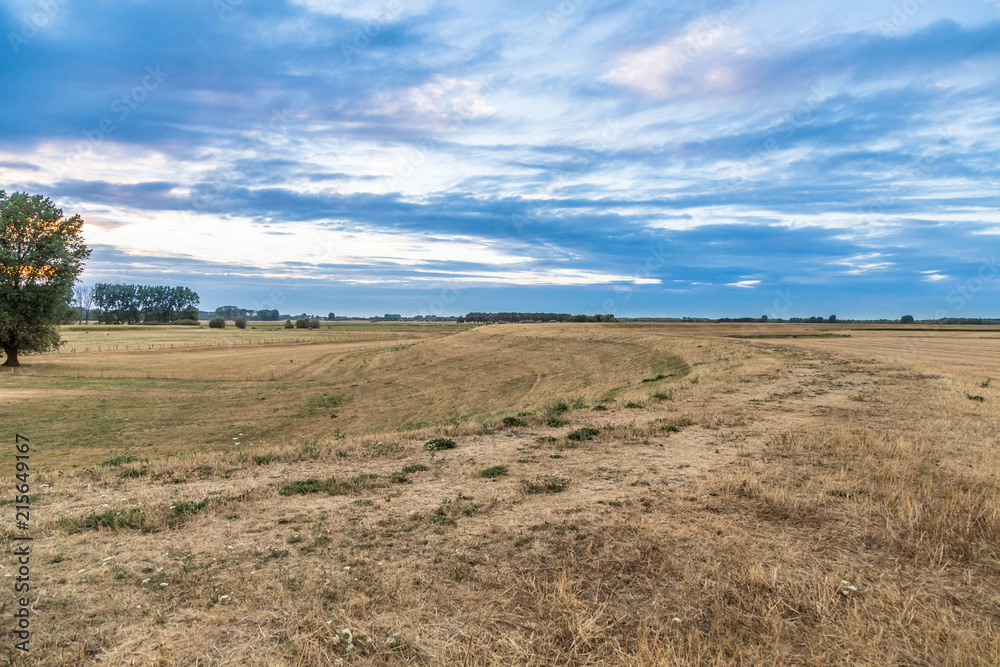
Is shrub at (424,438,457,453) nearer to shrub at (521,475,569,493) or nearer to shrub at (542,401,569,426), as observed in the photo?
shrub at (521,475,569,493)

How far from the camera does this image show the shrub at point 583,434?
1192 centimetres

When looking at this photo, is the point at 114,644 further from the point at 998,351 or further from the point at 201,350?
the point at 201,350

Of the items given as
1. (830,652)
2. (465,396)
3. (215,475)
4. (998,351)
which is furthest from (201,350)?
(998,351)

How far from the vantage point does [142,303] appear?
183375 millimetres

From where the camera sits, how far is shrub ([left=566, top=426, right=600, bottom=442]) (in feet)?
39.1

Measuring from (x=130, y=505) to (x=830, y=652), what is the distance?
10020 millimetres

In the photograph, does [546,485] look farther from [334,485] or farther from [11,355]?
[11,355]

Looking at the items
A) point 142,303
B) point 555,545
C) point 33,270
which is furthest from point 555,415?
point 142,303

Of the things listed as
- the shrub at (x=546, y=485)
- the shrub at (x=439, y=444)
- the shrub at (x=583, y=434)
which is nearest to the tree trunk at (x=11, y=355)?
the shrub at (x=439, y=444)

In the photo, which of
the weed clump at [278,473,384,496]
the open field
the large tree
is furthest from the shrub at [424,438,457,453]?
the large tree

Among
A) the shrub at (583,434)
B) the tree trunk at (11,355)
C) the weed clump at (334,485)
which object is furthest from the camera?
the tree trunk at (11,355)

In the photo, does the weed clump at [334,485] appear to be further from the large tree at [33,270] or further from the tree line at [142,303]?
the tree line at [142,303]

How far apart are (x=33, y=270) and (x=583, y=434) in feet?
192

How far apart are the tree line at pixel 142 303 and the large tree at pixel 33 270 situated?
162 m
